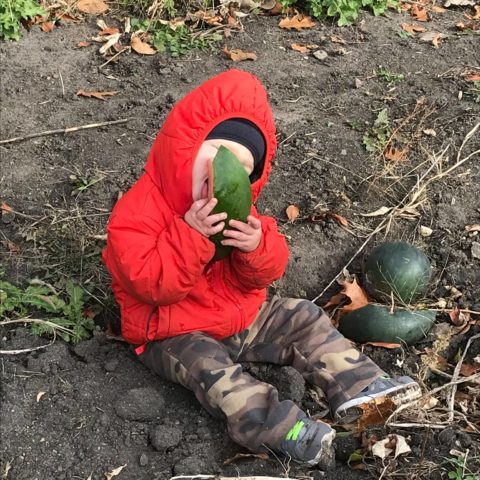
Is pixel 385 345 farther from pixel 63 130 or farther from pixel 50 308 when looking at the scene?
pixel 63 130

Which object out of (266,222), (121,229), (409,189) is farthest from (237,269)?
(409,189)

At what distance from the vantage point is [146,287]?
10.5 ft

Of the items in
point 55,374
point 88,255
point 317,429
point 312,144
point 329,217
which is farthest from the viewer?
point 312,144

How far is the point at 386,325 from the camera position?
3.85m

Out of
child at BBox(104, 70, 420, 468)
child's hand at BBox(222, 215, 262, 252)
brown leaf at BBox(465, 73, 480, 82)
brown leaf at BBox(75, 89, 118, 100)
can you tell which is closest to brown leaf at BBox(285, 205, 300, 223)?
child at BBox(104, 70, 420, 468)

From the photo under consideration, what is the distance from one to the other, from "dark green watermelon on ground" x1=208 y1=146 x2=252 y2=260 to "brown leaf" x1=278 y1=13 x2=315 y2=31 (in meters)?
3.69

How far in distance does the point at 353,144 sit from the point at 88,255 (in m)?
2.11

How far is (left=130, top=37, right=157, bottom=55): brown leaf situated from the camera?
5850mm

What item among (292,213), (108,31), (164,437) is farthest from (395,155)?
(164,437)

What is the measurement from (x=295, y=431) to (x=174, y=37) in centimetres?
395

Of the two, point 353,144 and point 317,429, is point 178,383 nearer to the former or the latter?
point 317,429

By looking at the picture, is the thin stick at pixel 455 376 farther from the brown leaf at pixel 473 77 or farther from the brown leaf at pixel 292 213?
the brown leaf at pixel 473 77

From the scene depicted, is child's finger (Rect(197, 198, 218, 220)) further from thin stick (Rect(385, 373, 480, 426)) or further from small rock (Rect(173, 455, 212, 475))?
thin stick (Rect(385, 373, 480, 426))

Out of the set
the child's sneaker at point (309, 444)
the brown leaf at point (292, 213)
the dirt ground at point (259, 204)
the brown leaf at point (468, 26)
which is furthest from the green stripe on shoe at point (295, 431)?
the brown leaf at point (468, 26)
